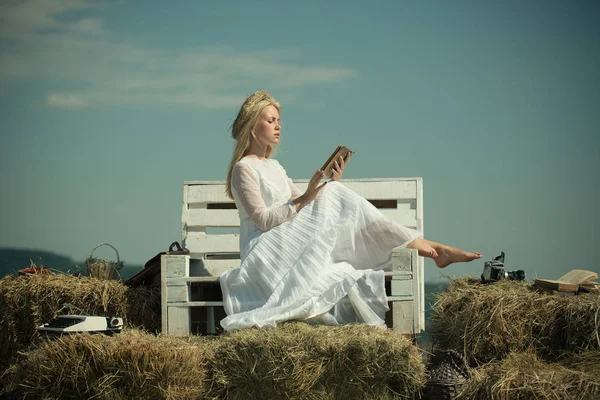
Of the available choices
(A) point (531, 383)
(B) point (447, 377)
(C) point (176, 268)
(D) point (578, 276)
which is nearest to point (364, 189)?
(C) point (176, 268)

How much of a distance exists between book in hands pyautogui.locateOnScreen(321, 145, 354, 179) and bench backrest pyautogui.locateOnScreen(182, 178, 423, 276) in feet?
4.34

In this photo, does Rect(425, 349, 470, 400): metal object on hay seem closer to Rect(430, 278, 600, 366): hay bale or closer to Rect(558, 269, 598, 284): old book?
Rect(430, 278, 600, 366): hay bale

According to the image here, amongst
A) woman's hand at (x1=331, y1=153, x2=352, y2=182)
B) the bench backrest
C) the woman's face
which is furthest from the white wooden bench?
the woman's face

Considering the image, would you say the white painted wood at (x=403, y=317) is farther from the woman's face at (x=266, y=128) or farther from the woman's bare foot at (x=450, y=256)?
the woman's face at (x=266, y=128)

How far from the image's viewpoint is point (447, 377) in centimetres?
421

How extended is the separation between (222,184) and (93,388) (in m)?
2.57

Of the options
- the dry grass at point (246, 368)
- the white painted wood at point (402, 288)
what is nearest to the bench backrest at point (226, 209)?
the white painted wood at point (402, 288)

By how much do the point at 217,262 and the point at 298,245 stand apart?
118cm

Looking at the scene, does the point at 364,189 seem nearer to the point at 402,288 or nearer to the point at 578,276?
the point at 402,288

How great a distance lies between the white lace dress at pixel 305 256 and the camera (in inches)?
176

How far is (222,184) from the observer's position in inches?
248

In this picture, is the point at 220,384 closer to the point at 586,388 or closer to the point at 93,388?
the point at 93,388

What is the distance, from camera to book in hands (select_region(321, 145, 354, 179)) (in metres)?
4.78

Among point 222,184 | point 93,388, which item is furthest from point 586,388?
point 222,184
